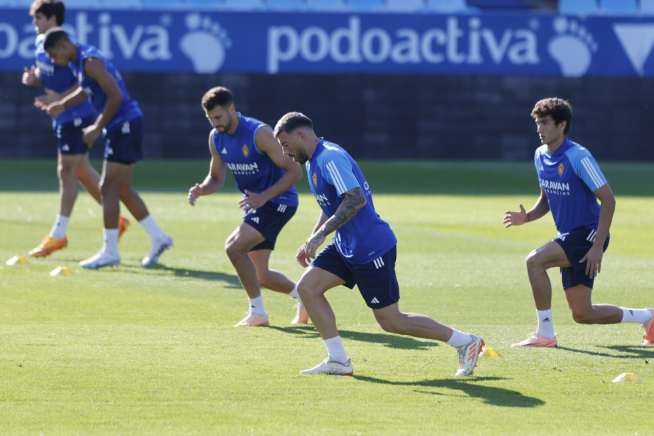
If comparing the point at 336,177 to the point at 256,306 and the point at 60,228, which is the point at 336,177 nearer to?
the point at 256,306

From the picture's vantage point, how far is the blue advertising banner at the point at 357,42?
24125 mm

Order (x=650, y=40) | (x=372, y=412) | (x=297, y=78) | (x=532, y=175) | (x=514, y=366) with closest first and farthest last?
1. (x=372, y=412)
2. (x=514, y=366)
3. (x=532, y=175)
4. (x=297, y=78)
5. (x=650, y=40)

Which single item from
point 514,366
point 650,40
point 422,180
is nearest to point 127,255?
point 514,366

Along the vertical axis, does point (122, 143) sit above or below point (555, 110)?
below

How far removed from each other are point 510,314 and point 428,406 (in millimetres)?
2875

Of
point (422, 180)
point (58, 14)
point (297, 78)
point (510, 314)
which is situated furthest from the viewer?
point (297, 78)

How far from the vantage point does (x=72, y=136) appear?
10062 millimetres

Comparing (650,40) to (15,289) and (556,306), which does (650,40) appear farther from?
(15,289)

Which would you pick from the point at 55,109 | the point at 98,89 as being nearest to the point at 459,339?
the point at 98,89

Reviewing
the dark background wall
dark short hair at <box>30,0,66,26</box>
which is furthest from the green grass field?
the dark background wall

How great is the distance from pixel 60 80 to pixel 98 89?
89 cm

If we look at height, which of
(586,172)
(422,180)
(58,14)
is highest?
(58,14)

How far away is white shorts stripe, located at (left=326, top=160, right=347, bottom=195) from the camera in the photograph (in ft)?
16.9

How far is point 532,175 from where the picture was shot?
21.5 metres
